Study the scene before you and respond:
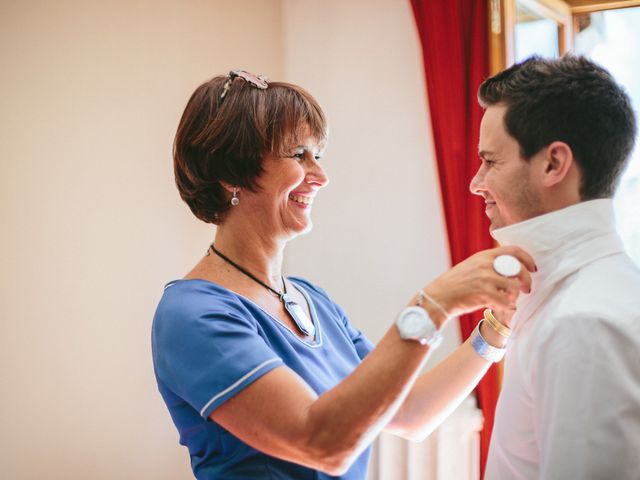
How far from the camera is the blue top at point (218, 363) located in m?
1.28

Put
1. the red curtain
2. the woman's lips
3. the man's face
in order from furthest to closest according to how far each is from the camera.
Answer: the red curtain, the woman's lips, the man's face

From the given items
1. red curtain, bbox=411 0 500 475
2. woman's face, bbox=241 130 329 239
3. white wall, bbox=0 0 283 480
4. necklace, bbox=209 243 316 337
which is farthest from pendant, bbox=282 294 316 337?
red curtain, bbox=411 0 500 475

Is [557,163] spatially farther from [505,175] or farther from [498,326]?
[498,326]

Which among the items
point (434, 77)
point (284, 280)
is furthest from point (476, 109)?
point (284, 280)

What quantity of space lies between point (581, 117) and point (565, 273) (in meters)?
0.29

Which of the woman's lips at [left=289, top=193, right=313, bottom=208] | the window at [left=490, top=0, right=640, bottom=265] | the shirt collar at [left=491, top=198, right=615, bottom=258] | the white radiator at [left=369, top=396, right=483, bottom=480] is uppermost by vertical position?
the window at [left=490, top=0, right=640, bottom=265]

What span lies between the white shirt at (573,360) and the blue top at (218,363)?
1.42 ft

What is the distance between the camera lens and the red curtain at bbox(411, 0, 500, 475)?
9.20 ft

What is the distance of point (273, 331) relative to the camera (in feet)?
4.91

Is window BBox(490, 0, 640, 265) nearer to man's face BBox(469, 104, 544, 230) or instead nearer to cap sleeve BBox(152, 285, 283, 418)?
man's face BBox(469, 104, 544, 230)

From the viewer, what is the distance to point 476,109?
280 cm

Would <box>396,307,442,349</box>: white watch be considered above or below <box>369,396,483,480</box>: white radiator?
above

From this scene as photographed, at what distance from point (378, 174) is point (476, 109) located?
574 mm

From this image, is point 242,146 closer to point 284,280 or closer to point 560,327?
point 284,280
